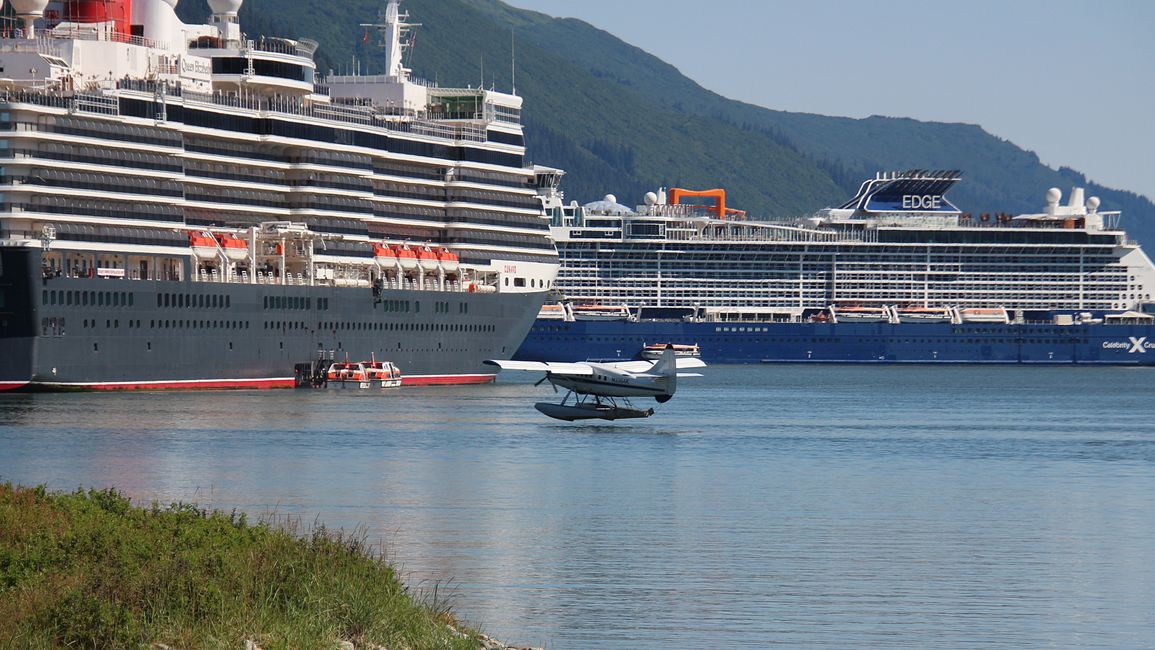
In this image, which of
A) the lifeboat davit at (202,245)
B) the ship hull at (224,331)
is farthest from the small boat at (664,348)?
the lifeboat davit at (202,245)

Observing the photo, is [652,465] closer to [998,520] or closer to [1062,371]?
[998,520]

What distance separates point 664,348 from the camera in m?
147

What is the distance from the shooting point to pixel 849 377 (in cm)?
12838

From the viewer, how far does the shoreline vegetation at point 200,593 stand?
1914 centimetres

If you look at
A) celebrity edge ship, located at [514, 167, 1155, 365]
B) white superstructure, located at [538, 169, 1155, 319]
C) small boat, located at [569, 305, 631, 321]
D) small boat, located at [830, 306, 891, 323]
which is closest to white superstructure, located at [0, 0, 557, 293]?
small boat, located at [569, 305, 631, 321]

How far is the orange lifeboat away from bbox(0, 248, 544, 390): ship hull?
2.01 m

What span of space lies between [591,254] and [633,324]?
1068cm

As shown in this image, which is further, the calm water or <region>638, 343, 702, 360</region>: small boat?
<region>638, 343, 702, 360</region>: small boat

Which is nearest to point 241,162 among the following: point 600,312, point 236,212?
point 236,212

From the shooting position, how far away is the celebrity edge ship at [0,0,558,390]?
79.3 metres

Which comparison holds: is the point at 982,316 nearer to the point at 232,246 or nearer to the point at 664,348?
the point at 664,348

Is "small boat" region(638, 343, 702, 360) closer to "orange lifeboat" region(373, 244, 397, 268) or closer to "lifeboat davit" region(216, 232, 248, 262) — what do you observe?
"orange lifeboat" region(373, 244, 397, 268)

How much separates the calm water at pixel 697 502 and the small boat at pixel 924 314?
72.7 meters

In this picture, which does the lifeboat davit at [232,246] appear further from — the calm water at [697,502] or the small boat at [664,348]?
the small boat at [664,348]
